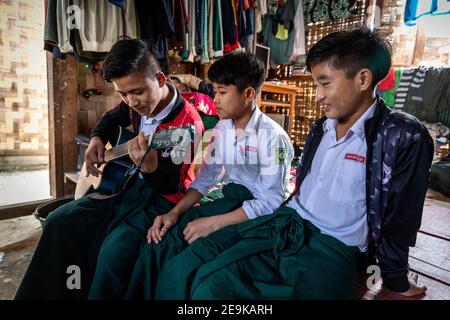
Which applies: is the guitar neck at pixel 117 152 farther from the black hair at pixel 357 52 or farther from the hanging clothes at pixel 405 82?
the hanging clothes at pixel 405 82

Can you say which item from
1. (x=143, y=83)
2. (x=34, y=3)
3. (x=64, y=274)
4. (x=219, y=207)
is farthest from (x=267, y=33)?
(x=64, y=274)

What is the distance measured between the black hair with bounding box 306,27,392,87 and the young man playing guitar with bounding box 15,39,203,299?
76 cm

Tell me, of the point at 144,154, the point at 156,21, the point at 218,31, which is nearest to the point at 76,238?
the point at 144,154

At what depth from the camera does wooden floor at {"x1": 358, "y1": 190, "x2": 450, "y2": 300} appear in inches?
41.8

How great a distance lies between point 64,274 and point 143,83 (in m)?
1.01

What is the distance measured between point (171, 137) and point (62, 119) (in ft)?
6.91

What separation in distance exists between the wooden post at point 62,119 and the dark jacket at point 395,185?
284 centimetres

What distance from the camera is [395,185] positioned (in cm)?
103

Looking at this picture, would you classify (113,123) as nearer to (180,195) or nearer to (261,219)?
(180,195)

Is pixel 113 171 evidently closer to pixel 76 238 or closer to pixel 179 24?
pixel 76 238

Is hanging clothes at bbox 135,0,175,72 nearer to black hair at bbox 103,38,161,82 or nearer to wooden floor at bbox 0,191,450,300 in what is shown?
black hair at bbox 103,38,161,82

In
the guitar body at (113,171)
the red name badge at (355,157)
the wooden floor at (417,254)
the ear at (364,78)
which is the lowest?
the wooden floor at (417,254)

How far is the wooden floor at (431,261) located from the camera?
1.06 meters

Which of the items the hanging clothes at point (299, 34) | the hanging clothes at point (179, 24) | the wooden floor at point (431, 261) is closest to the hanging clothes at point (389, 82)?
the hanging clothes at point (299, 34)
